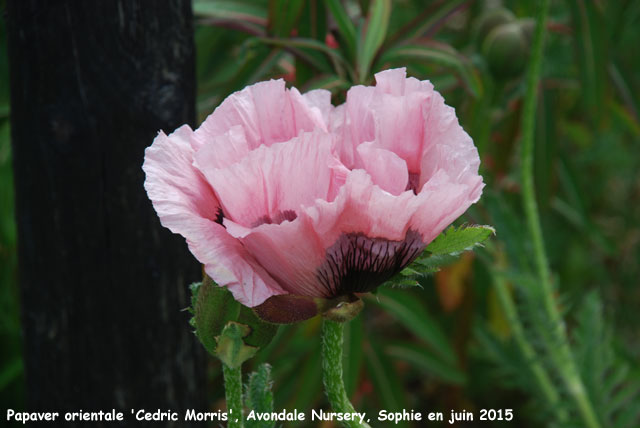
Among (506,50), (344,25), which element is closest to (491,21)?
(506,50)

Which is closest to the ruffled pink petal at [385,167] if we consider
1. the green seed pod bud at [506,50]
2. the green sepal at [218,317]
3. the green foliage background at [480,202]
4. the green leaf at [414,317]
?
the green sepal at [218,317]

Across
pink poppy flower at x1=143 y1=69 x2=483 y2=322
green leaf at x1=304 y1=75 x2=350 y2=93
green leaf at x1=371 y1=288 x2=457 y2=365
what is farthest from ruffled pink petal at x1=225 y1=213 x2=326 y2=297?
green leaf at x1=371 y1=288 x2=457 y2=365

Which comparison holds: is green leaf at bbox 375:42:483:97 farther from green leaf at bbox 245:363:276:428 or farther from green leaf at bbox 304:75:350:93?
green leaf at bbox 245:363:276:428

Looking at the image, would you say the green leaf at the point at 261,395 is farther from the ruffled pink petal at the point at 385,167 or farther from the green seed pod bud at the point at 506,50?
the green seed pod bud at the point at 506,50

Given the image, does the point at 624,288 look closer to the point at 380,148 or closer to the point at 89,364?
the point at 89,364

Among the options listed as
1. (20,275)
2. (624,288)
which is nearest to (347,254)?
(20,275)

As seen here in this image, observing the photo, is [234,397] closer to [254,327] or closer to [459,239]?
[254,327]
